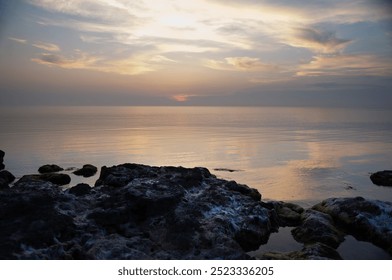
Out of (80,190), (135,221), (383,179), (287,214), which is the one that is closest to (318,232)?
(287,214)

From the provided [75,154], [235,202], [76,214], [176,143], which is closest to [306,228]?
[235,202]

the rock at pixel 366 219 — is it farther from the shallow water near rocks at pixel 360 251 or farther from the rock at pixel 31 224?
the rock at pixel 31 224

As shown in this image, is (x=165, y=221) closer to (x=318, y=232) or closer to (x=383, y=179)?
(x=318, y=232)

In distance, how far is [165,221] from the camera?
1359 centimetres

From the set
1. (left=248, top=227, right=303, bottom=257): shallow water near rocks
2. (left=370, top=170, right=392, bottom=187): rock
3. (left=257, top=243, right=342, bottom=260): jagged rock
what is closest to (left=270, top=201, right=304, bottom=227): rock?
(left=248, top=227, right=303, bottom=257): shallow water near rocks

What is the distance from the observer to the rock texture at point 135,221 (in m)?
11.1

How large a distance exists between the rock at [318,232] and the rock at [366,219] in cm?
95

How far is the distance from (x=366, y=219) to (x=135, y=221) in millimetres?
11420

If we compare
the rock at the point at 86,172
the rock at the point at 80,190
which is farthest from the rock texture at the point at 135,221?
the rock at the point at 86,172

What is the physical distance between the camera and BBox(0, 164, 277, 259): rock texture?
→ 11133mm

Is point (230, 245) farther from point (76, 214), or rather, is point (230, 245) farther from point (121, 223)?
point (76, 214)

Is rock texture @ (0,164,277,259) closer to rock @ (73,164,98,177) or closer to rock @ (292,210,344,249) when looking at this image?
rock @ (292,210,344,249)

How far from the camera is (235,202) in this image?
54.6 feet
